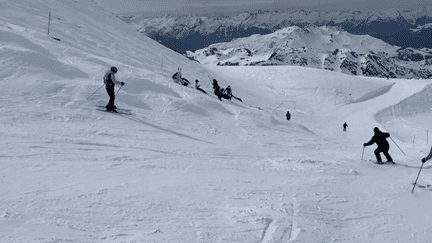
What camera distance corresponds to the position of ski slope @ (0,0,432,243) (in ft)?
15.8

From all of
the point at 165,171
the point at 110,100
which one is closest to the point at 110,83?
the point at 110,100

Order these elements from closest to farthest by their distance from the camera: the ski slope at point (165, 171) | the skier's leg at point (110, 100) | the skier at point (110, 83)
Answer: the ski slope at point (165, 171)
the skier at point (110, 83)
the skier's leg at point (110, 100)

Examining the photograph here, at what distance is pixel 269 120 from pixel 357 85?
44390 millimetres

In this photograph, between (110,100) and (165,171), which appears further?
(110,100)

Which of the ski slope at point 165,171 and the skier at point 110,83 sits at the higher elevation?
the skier at point 110,83

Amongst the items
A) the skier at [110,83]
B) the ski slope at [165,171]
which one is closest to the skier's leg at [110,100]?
the skier at [110,83]

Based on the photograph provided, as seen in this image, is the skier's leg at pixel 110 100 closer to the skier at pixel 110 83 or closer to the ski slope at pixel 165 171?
the skier at pixel 110 83

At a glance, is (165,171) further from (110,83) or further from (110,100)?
(110,83)

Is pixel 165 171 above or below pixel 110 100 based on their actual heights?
below

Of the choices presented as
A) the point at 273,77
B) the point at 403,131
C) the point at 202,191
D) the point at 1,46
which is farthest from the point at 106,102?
the point at 273,77

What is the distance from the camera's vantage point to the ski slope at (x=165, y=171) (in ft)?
15.8

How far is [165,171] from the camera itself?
7.20m

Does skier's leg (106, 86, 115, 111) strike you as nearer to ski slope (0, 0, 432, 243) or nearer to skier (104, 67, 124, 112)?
skier (104, 67, 124, 112)

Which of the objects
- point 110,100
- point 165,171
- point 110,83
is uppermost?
point 110,83
